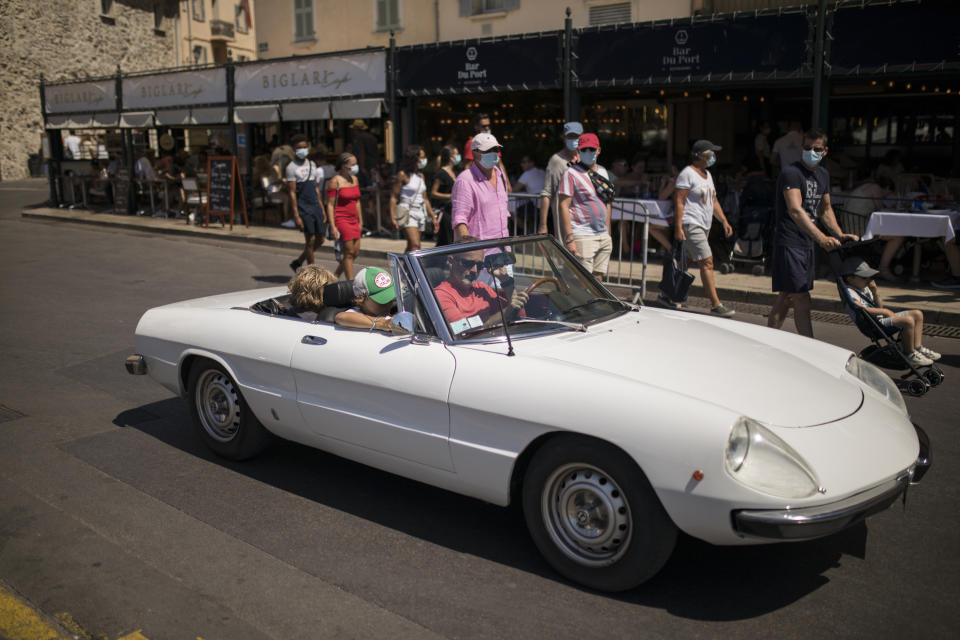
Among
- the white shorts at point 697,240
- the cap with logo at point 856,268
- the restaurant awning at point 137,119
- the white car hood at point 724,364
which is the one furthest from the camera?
the restaurant awning at point 137,119

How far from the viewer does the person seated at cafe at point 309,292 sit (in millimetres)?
4820

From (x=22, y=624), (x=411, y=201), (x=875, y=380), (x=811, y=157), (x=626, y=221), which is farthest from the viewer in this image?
(x=626, y=221)

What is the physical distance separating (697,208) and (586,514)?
592 cm

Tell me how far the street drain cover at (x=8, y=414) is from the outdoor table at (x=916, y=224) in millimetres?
9223

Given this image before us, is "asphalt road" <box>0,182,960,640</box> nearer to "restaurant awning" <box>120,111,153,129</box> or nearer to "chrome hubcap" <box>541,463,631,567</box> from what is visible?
"chrome hubcap" <box>541,463,631,567</box>

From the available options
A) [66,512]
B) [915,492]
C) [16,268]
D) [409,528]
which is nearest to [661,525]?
[409,528]

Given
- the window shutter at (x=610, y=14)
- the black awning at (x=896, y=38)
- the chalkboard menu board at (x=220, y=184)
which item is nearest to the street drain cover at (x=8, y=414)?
the black awning at (x=896, y=38)

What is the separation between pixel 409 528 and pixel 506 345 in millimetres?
1030

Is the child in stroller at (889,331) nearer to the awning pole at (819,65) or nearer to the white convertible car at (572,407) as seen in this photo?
the white convertible car at (572,407)

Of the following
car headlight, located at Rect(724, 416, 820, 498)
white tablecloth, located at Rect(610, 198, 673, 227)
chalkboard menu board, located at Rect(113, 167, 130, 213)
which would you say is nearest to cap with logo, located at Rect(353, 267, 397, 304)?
car headlight, located at Rect(724, 416, 820, 498)

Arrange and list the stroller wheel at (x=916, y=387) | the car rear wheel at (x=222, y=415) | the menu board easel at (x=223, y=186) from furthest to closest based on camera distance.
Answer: the menu board easel at (x=223, y=186), the stroller wheel at (x=916, y=387), the car rear wheel at (x=222, y=415)

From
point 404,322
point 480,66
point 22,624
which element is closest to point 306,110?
point 480,66

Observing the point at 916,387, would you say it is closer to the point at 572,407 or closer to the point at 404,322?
the point at 572,407

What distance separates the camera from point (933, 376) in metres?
5.98
